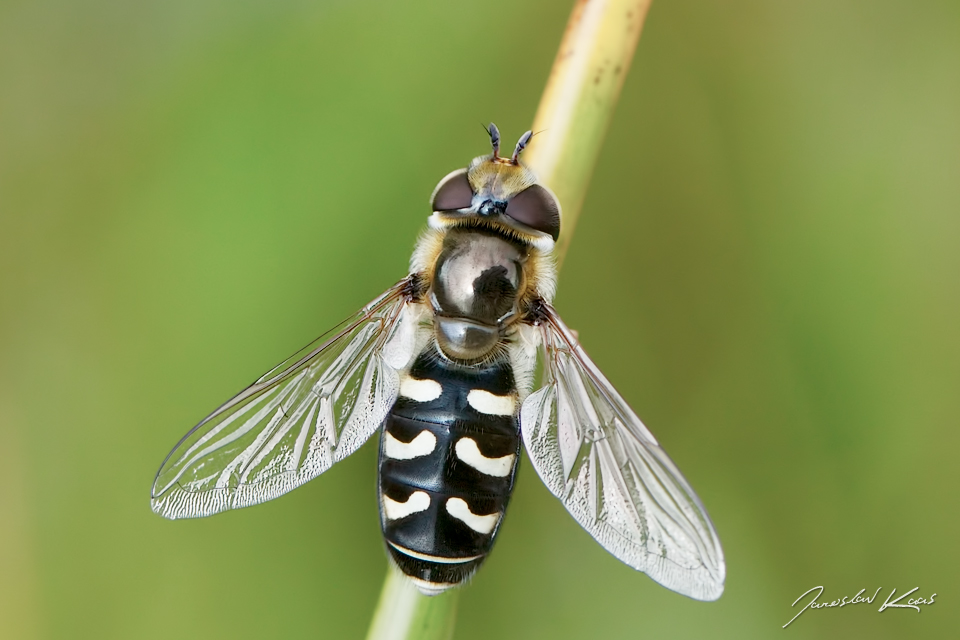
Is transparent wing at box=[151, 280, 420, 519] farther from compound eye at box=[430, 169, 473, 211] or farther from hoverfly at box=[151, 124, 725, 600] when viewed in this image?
compound eye at box=[430, 169, 473, 211]

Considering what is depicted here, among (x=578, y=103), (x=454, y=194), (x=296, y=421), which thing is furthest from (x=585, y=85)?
(x=296, y=421)

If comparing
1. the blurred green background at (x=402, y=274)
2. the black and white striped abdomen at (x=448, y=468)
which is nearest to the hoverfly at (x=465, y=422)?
the black and white striped abdomen at (x=448, y=468)

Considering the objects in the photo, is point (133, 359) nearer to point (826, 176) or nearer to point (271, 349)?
point (271, 349)

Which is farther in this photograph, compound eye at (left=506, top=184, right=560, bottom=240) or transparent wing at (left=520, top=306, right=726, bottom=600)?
compound eye at (left=506, top=184, right=560, bottom=240)

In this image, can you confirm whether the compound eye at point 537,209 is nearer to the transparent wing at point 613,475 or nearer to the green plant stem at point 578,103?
the green plant stem at point 578,103

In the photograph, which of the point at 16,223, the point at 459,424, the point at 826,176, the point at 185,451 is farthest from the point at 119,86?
the point at 826,176

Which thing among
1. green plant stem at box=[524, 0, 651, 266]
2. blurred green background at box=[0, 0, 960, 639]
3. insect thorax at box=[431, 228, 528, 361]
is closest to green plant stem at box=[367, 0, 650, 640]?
green plant stem at box=[524, 0, 651, 266]
